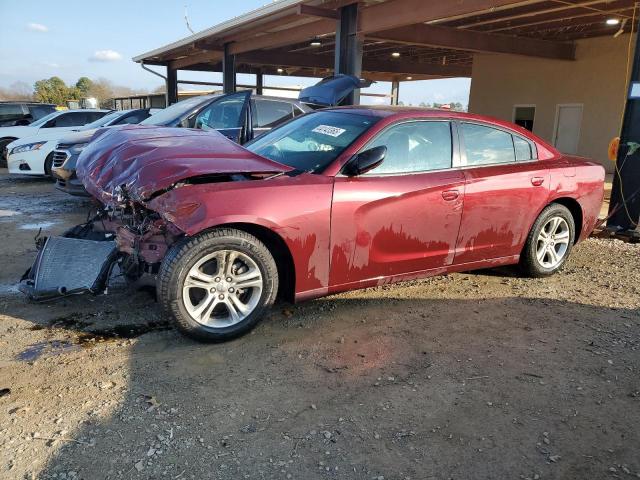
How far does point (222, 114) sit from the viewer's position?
7750mm

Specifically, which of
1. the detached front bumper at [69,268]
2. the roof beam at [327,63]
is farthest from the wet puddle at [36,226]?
the roof beam at [327,63]

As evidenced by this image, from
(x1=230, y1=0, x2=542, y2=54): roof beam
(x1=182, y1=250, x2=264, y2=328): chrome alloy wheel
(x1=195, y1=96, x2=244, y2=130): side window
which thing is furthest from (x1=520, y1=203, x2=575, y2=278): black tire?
(x1=195, y1=96, x2=244, y2=130): side window

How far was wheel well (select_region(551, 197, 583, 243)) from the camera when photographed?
514 centimetres

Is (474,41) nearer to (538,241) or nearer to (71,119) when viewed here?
(538,241)

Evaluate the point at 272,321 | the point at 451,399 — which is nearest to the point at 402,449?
the point at 451,399

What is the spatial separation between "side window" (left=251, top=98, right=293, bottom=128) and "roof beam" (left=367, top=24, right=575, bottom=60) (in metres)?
4.91

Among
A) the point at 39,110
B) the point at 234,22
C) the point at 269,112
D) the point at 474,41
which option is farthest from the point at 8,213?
the point at 474,41

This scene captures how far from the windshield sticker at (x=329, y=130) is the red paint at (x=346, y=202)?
0.30m

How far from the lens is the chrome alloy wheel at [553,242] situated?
507cm

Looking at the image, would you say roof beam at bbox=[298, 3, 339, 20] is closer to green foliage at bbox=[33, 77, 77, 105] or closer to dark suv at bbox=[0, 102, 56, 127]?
dark suv at bbox=[0, 102, 56, 127]

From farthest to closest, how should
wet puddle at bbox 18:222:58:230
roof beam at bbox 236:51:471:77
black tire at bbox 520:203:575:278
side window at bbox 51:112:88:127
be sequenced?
roof beam at bbox 236:51:471:77 → side window at bbox 51:112:88:127 → wet puddle at bbox 18:222:58:230 → black tire at bbox 520:203:575:278

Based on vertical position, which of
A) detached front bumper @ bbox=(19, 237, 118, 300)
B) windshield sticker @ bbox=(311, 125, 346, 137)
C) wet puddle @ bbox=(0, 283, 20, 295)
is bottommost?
wet puddle @ bbox=(0, 283, 20, 295)

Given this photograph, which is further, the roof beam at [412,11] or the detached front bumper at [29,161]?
the detached front bumper at [29,161]

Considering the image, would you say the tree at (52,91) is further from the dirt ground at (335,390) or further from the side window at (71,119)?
the dirt ground at (335,390)
